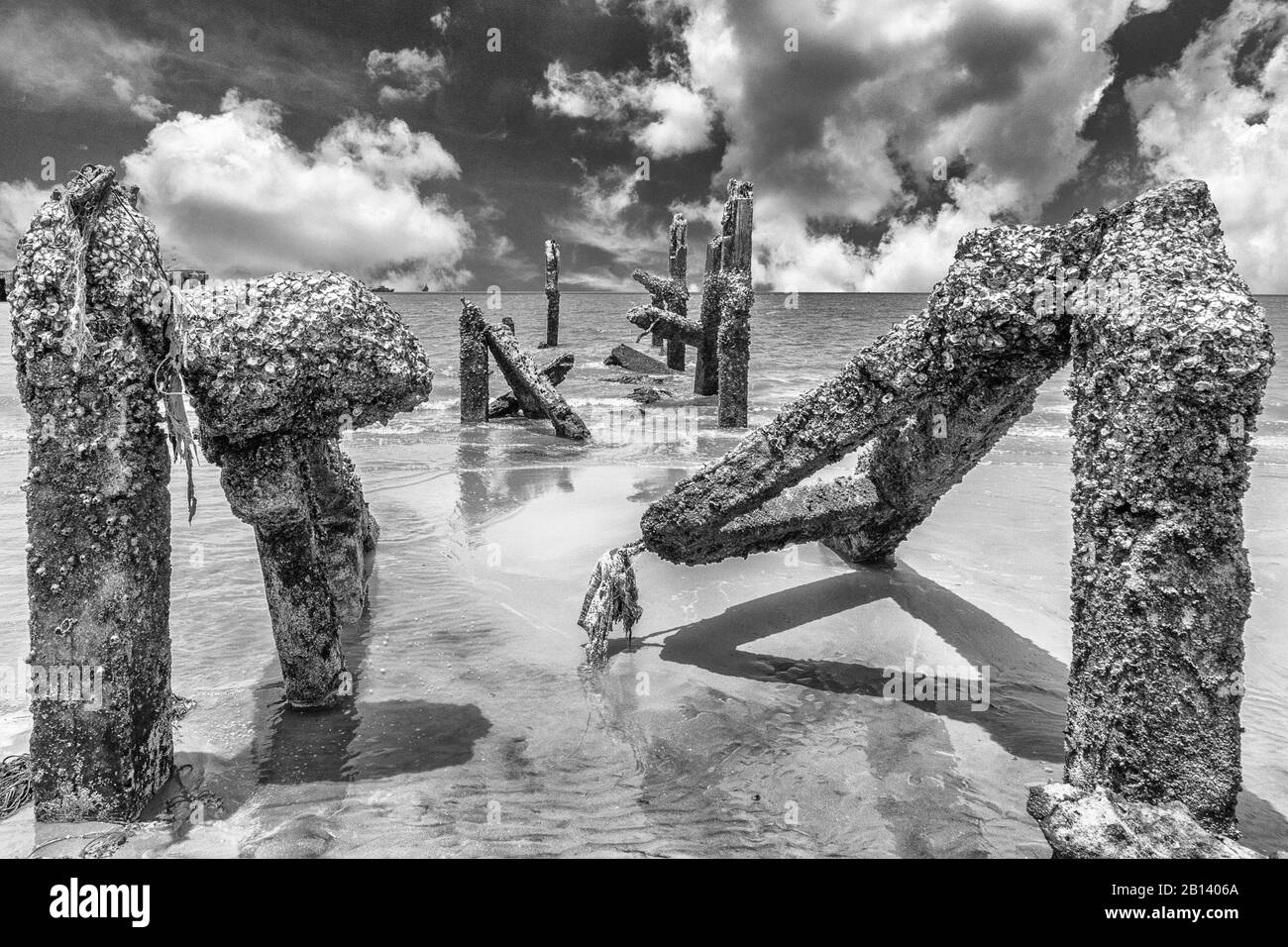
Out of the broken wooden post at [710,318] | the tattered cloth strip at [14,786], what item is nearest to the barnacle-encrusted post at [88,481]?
the tattered cloth strip at [14,786]

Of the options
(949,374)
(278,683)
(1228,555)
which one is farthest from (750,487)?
(278,683)

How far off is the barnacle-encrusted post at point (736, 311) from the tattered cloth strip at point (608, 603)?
954 cm

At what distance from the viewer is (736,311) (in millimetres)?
14227

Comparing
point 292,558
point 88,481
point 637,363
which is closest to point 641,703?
point 292,558

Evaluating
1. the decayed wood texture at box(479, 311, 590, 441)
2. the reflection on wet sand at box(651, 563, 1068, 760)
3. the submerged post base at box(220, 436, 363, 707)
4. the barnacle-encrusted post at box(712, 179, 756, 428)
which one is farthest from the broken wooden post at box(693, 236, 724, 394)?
the submerged post base at box(220, 436, 363, 707)

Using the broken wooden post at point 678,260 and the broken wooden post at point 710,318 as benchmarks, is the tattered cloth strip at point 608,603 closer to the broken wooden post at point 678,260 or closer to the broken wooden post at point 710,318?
the broken wooden post at point 710,318

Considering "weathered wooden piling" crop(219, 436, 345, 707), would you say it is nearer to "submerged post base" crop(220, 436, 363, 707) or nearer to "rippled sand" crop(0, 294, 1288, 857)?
"submerged post base" crop(220, 436, 363, 707)

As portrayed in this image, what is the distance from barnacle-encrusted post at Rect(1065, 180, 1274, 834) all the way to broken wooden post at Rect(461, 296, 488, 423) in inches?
520

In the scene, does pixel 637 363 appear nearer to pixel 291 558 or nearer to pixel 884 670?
pixel 884 670

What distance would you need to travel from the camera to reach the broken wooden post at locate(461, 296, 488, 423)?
14961 mm

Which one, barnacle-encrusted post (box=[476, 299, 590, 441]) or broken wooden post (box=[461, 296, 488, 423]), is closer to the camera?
barnacle-encrusted post (box=[476, 299, 590, 441])

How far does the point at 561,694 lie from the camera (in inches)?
187

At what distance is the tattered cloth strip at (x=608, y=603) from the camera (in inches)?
203

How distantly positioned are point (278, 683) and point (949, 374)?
442 centimetres
